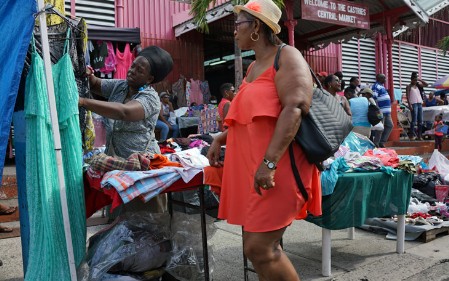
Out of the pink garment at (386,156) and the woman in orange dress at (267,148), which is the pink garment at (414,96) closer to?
the pink garment at (386,156)

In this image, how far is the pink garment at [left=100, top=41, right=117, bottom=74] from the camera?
917 centimetres

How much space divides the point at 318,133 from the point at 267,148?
1.01 ft

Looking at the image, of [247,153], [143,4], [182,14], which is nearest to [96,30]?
[143,4]

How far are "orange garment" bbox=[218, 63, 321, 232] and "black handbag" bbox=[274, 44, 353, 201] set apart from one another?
40mm

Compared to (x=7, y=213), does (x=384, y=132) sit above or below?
above

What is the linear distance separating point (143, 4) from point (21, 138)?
29.7 ft

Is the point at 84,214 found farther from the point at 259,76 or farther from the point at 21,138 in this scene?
the point at 259,76

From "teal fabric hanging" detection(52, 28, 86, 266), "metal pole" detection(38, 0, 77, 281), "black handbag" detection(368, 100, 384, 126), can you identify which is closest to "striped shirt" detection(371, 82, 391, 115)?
"black handbag" detection(368, 100, 384, 126)

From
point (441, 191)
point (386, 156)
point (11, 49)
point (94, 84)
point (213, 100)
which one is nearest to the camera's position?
point (11, 49)

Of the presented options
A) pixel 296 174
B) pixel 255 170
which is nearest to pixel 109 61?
pixel 255 170

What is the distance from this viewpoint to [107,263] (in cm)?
288

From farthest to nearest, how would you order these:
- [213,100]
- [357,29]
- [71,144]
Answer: [357,29]
[213,100]
[71,144]

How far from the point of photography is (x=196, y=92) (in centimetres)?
1200

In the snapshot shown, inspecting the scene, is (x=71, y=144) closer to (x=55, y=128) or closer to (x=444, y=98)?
(x=55, y=128)
